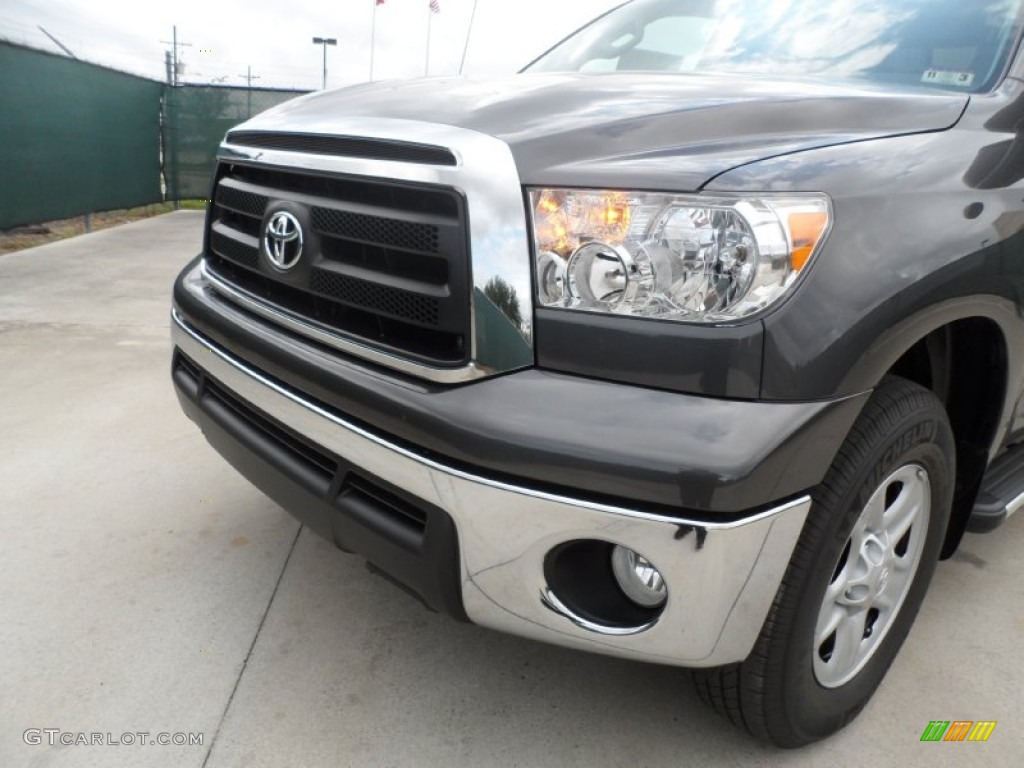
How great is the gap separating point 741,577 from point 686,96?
104cm

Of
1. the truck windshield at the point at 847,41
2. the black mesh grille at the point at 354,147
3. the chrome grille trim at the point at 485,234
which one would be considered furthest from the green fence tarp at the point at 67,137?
the chrome grille trim at the point at 485,234

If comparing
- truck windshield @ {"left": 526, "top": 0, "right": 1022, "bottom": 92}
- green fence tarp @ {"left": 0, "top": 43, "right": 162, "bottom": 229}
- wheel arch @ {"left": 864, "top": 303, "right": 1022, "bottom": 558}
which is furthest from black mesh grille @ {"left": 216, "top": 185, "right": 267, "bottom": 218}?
green fence tarp @ {"left": 0, "top": 43, "right": 162, "bottom": 229}

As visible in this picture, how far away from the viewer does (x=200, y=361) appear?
7.34 feet

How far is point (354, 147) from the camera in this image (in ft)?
5.86

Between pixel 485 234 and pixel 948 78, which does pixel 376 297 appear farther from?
pixel 948 78

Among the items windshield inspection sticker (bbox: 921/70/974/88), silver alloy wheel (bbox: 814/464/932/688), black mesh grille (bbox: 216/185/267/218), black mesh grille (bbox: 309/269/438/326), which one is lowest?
silver alloy wheel (bbox: 814/464/932/688)

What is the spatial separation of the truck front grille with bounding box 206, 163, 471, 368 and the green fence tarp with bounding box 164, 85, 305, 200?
12.1m

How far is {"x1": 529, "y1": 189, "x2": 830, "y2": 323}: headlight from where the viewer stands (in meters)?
1.46

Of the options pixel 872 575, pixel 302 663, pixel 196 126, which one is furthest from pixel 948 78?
pixel 196 126

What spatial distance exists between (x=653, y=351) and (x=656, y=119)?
20.7 inches

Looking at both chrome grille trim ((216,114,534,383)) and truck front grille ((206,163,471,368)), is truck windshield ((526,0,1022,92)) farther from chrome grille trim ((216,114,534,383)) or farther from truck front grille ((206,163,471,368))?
A: truck front grille ((206,163,471,368))

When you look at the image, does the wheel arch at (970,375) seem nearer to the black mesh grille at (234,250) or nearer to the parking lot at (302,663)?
the parking lot at (302,663)

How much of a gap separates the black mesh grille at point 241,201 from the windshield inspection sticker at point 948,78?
1.75 m

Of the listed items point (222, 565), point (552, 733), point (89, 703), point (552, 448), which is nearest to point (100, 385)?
point (222, 565)
